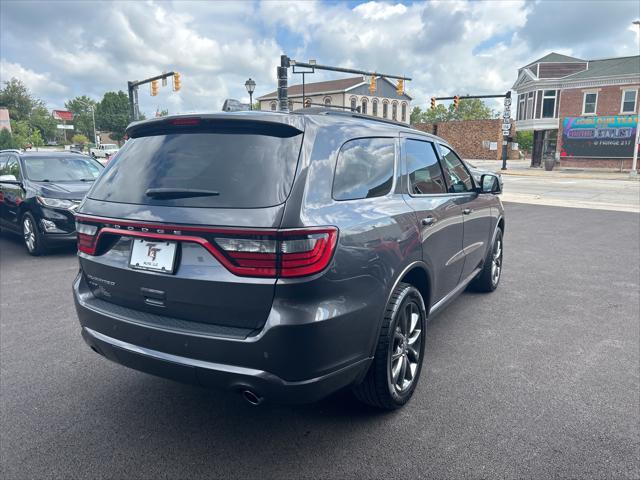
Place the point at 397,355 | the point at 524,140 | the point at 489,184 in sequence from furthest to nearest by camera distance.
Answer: the point at 524,140, the point at 489,184, the point at 397,355

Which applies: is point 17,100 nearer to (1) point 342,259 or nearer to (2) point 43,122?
(2) point 43,122

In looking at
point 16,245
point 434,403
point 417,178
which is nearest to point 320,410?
point 434,403

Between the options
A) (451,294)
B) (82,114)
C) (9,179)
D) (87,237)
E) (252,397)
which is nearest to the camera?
(252,397)

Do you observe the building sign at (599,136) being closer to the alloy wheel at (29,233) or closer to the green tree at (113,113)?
the alloy wheel at (29,233)

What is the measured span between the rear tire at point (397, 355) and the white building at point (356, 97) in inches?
2546

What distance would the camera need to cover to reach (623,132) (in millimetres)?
34625

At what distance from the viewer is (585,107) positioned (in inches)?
1496

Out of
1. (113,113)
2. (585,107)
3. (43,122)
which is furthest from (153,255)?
(113,113)

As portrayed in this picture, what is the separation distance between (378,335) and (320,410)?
2.54ft

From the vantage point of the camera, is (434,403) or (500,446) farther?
(434,403)

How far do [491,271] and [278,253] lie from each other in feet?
12.9

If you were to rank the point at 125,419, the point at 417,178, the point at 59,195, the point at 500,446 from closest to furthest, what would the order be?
the point at 500,446
the point at 125,419
the point at 417,178
the point at 59,195

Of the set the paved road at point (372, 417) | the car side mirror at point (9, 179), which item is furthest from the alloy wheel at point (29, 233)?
the paved road at point (372, 417)

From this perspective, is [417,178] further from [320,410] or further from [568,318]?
[568,318]
